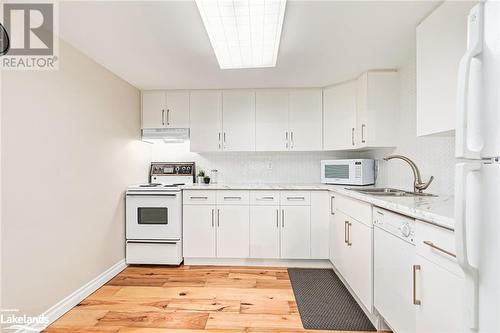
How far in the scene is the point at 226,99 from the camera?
3.45m

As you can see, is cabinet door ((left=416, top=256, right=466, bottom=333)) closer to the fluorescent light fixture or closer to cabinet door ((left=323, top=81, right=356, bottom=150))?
the fluorescent light fixture

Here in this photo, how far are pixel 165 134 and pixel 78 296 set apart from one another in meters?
2.02

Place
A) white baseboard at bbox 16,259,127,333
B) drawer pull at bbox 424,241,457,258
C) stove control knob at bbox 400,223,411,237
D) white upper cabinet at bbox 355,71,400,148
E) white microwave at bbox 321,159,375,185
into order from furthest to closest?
white microwave at bbox 321,159,375,185 → white upper cabinet at bbox 355,71,400,148 → white baseboard at bbox 16,259,127,333 → stove control knob at bbox 400,223,411,237 → drawer pull at bbox 424,241,457,258

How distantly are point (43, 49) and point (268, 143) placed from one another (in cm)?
243

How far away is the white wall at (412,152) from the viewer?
200cm

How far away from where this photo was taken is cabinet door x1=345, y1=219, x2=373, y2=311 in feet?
6.35

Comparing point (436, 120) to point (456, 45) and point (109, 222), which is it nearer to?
point (456, 45)

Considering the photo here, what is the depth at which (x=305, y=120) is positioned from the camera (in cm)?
341

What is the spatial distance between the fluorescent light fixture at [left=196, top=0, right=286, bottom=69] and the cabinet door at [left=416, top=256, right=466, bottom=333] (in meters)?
1.66

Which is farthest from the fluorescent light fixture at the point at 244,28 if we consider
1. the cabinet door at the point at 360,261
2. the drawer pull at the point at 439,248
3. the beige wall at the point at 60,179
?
the cabinet door at the point at 360,261

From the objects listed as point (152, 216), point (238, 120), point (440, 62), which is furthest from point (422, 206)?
point (152, 216)

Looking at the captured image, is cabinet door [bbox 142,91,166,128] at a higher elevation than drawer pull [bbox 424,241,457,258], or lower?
higher

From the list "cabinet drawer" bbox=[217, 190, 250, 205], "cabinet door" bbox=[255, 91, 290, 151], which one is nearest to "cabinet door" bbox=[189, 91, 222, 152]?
"cabinet door" bbox=[255, 91, 290, 151]

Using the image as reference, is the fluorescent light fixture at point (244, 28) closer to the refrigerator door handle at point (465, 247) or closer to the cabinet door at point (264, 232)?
the refrigerator door handle at point (465, 247)
